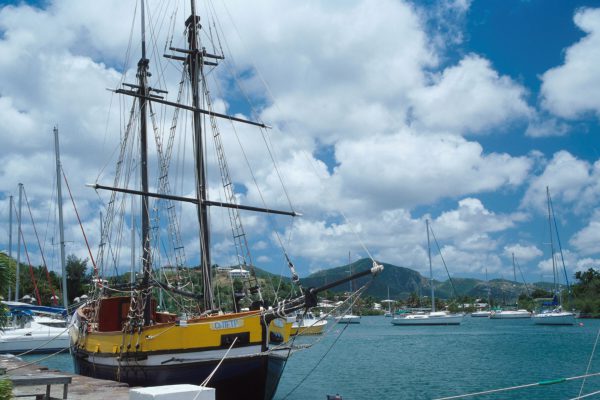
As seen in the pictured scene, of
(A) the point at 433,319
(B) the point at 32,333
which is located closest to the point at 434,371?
(B) the point at 32,333

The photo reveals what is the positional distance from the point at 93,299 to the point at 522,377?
25623 millimetres

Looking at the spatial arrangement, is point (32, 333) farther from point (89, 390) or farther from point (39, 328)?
point (89, 390)

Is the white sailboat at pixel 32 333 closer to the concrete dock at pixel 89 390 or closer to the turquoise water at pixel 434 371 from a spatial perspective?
the turquoise water at pixel 434 371

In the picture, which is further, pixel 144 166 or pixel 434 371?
pixel 434 371

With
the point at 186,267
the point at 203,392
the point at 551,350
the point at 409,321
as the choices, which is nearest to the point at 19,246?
the point at 186,267

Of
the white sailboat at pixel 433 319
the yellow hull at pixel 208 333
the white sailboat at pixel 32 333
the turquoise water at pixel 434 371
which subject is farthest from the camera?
the white sailboat at pixel 433 319

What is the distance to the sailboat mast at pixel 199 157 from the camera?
83.4 feet

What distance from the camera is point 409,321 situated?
11625cm

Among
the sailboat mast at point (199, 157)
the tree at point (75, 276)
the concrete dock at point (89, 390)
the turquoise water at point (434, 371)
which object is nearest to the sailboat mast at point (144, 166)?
the sailboat mast at point (199, 157)

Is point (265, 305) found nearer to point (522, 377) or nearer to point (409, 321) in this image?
point (522, 377)

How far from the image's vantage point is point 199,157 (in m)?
27.5

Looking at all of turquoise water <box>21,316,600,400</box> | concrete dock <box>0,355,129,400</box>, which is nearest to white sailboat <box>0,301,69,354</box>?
turquoise water <box>21,316,600,400</box>

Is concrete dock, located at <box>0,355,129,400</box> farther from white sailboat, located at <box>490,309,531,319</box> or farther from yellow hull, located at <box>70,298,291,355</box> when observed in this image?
white sailboat, located at <box>490,309,531,319</box>

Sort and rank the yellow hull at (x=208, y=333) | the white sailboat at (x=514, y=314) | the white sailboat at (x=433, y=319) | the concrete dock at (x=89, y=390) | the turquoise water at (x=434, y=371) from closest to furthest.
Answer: the concrete dock at (x=89, y=390)
the yellow hull at (x=208, y=333)
the turquoise water at (x=434, y=371)
the white sailboat at (x=433, y=319)
the white sailboat at (x=514, y=314)
